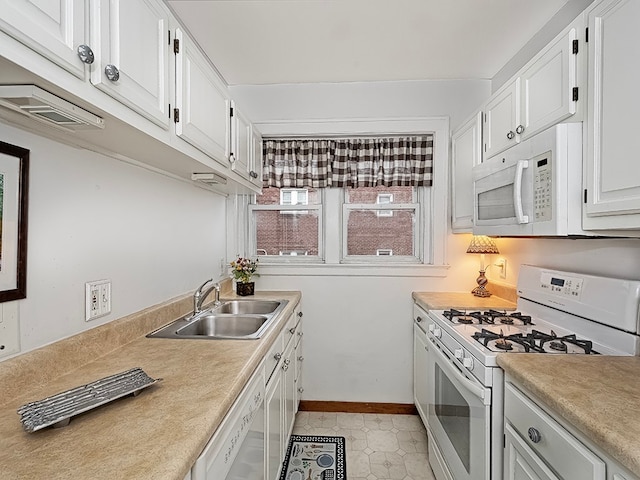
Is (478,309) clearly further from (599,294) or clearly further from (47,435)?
(47,435)

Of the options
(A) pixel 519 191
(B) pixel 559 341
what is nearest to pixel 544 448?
(B) pixel 559 341

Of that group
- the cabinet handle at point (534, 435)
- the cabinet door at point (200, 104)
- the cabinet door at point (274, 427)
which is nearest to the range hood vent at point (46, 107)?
the cabinet door at point (200, 104)

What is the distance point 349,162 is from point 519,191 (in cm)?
145

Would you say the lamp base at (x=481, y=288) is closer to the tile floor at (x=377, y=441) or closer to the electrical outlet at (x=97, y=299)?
the tile floor at (x=377, y=441)

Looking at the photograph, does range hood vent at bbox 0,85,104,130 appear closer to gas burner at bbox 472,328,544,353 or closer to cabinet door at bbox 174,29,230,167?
cabinet door at bbox 174,29,230,167

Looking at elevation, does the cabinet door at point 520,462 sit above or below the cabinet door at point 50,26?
below

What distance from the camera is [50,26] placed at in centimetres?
72

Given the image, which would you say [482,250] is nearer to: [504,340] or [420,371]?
[420,371]

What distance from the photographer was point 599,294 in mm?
1465

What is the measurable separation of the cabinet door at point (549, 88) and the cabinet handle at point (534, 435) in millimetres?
1136

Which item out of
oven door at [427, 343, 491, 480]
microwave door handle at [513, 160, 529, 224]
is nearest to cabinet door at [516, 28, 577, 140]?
microwave door handle at [513, 160, 529, 224]

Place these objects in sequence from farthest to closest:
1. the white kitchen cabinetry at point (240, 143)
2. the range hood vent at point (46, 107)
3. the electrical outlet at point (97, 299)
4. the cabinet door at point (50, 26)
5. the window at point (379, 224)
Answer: the window at point (379, 224) → the white kitchen cabinetry at point (240, 143) → the electrical outlet at point (97, 299) → the range hood vent at point (46, 107) → the cabinet door at point (50, 26)

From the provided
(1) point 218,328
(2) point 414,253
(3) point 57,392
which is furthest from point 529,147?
(3) point 57,392

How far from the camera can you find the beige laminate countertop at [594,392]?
0.79 metres
